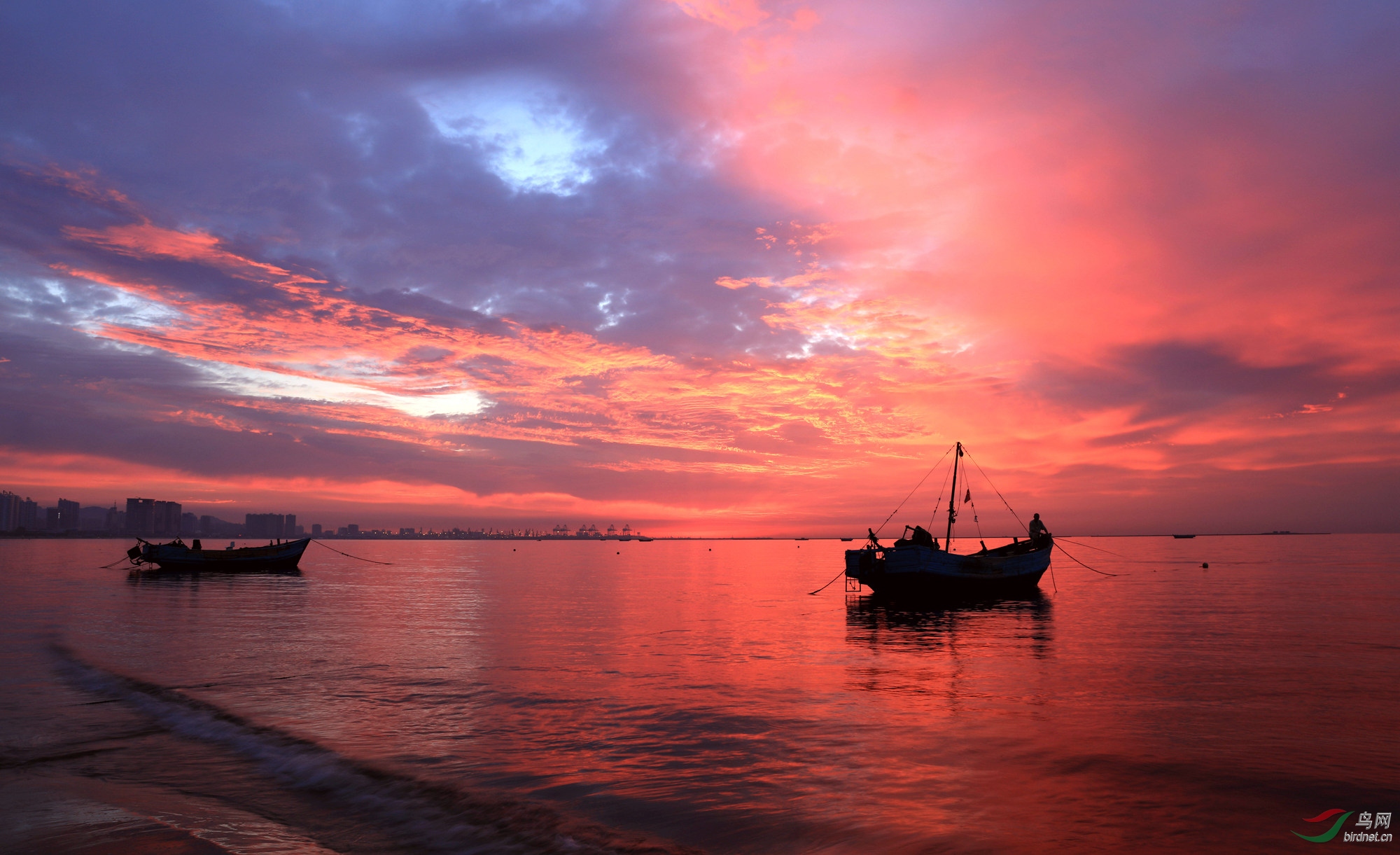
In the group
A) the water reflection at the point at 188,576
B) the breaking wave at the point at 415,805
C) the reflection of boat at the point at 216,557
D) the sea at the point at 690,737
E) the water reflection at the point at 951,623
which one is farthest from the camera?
the reflection of boat at the point at 216,557

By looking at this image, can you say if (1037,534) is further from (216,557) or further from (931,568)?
(216,557)

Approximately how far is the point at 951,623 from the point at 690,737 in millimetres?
31754

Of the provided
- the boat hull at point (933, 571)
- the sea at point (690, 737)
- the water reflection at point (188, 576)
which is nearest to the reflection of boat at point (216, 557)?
the water reflection at point (188, 576)

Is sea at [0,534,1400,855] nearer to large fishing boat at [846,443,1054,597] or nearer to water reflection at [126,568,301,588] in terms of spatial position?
large fishing boat at [846,443,1054,597]

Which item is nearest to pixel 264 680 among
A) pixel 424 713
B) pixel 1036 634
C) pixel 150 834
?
pixel 424 713

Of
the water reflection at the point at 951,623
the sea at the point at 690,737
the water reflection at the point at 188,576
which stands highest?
the sea at the point at 690,737

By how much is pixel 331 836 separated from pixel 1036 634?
35.4 m

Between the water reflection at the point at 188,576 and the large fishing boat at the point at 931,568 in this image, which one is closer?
the large fishing boat at the point at 931,568

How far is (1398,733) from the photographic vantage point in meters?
16.5

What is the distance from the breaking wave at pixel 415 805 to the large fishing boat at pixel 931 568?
41098 millimetres

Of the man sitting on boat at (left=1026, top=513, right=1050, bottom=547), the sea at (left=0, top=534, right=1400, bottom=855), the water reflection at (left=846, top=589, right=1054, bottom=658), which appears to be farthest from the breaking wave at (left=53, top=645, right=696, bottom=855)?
the man sitting on boat at (left=1026, top=513, right=1050, bottom=547)

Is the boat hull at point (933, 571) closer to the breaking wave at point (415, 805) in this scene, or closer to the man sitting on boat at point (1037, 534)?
the man sitting on boat at point (1037, 534)

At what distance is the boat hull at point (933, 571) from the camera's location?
51781mm

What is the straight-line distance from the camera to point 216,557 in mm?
86875
